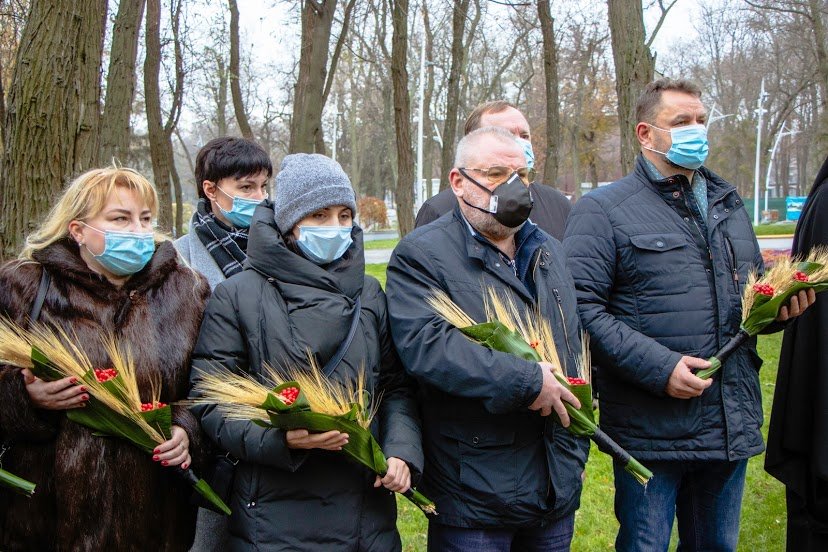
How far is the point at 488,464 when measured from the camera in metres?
2.78

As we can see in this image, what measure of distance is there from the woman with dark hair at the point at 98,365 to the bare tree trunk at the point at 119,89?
604 cm

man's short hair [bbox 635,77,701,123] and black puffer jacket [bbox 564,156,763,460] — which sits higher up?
man's short hair [bbox 635,77,701,123]

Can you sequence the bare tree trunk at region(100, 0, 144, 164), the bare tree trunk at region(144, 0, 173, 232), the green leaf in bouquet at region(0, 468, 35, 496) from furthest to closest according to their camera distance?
the bare tree trunk at region(144, 0, 173, 232) → the bare tree trunk at region(100, 0, 144, 164) → the green leaf in bouquet at region(0, 468, 35, 496)

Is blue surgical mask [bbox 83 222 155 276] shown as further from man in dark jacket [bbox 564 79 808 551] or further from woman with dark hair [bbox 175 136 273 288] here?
man in dark jacket [bbox 564 79 808 551]

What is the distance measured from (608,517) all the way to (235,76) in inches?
402

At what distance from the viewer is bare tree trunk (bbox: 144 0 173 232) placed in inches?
463

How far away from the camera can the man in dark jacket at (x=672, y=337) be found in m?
3.21

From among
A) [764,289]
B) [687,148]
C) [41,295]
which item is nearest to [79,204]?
[41,295]

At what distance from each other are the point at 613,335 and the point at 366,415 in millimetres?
1155

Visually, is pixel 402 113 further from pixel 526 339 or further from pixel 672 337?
pixel 526 339

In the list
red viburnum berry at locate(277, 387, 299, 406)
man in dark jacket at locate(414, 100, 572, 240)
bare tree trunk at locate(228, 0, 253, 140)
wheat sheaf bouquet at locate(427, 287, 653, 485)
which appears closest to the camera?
red viburnum berry at locate(277, 387, 299, 406)

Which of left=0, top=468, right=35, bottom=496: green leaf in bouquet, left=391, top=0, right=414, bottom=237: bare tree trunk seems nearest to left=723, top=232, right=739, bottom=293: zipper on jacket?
left=0, top=468, right=35, bottom=496: green leaf in bouquet

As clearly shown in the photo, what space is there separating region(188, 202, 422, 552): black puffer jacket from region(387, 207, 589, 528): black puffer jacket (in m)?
0.15

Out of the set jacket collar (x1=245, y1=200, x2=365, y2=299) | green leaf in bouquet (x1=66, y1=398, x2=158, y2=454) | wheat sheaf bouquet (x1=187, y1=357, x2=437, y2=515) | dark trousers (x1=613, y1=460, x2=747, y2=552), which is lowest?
dark trousers (x1=613, y1=460, x2=747, y2=552)
